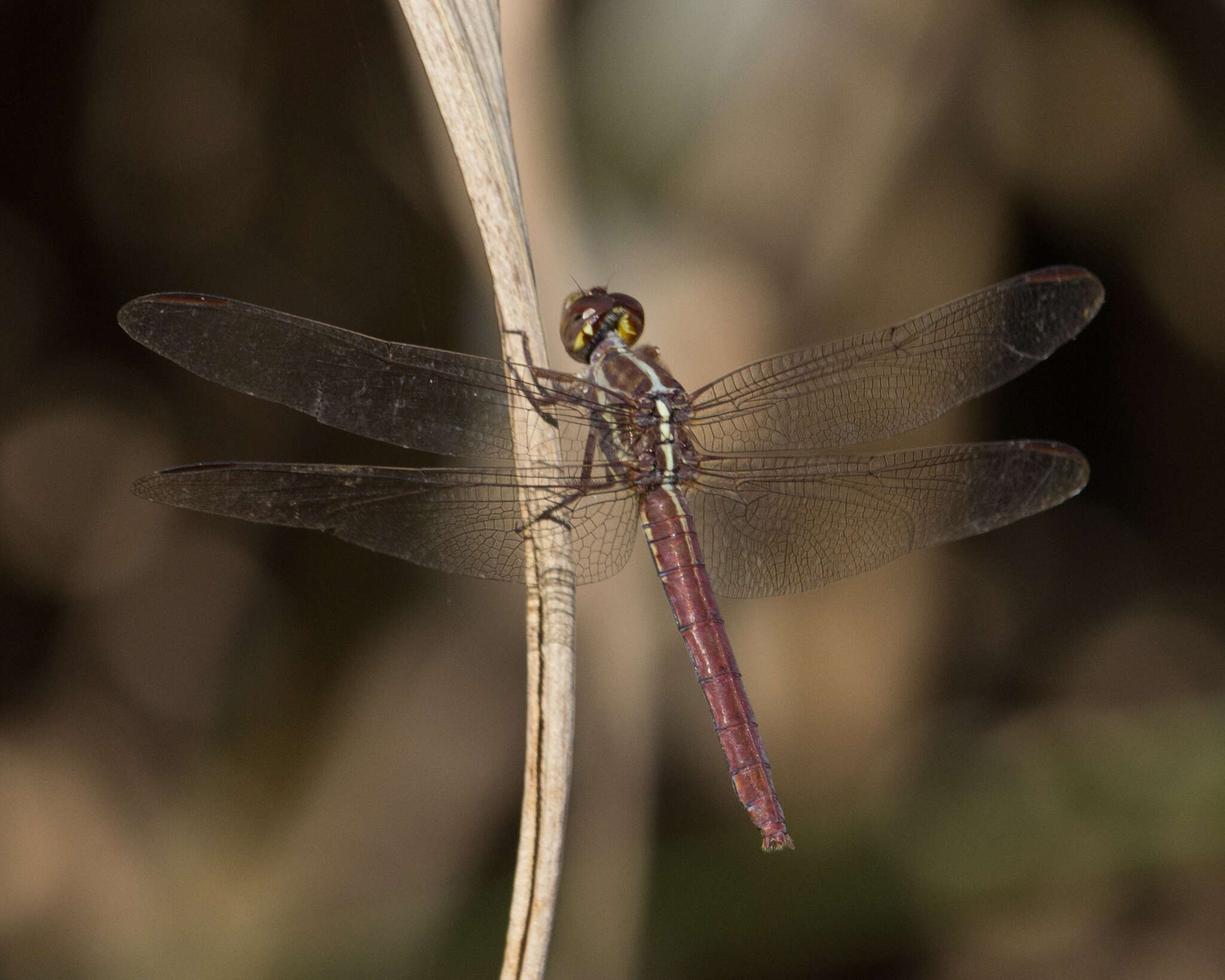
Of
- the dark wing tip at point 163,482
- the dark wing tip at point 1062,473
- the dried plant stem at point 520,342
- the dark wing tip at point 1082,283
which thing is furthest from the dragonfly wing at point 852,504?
the dark wing tip at point 163,482

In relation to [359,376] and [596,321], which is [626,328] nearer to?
[596,321]

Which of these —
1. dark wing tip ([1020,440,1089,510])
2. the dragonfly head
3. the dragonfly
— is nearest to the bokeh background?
the dragonfly head

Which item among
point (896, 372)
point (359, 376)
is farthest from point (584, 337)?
point (896, 372)

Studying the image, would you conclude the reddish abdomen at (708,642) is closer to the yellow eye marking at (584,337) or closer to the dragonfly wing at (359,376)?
the dragonfly wing at (359,376)

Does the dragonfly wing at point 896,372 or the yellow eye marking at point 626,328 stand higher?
the yellow eye marking at point 626,328

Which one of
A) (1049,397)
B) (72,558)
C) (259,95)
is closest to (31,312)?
(72,558)

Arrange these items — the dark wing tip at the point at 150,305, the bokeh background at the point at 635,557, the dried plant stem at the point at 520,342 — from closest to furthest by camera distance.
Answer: the dried plant stem at the point at 520,342 < the dark wing tip at the point at 150,305 < the bokeh background at the point at 635,557

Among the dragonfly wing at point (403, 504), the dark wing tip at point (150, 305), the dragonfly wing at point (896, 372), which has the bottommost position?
the dragonfly wing at point (403, 504)

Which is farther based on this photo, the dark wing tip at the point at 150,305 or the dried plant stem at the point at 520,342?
the dark wing tip at the point at 150,305

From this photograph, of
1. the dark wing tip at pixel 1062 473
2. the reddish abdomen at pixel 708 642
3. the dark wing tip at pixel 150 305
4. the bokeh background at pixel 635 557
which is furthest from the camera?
the bokeh background at pixel 635 557
